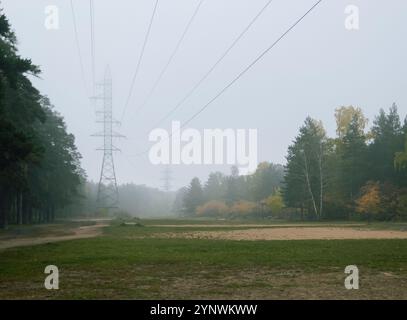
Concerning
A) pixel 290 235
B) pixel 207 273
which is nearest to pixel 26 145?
pixel 207 273

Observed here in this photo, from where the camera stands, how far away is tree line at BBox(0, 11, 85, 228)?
28469mm

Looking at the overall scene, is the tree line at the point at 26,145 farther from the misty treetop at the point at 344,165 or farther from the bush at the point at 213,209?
the bush at the point at 213,209

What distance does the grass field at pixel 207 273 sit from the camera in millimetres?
13664

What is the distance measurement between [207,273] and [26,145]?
14.2m

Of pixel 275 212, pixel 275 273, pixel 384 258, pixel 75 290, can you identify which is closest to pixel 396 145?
pixel 275 212

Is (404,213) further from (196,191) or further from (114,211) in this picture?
(196,191)

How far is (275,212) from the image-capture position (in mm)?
121812

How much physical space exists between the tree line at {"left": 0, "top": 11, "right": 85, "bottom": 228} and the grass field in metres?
6.04

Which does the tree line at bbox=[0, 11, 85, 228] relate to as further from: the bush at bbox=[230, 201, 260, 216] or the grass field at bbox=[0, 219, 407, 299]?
the bush at bbox=[230, 201, 260, 216]

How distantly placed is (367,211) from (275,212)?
36.7 m

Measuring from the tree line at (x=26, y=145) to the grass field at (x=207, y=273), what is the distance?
6.04 meters

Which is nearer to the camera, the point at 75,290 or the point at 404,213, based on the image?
the point at 75,290

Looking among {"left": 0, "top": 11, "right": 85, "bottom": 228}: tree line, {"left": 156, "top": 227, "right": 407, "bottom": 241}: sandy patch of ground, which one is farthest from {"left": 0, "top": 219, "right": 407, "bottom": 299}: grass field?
{"left": 156, "top": 227, "right": 407, "bottom": 241}: sandy patch of ground

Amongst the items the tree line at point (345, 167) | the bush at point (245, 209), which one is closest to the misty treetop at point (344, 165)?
the tree line at point (345, 167)
